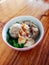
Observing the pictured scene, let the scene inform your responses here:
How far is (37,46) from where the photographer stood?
0.77 metres

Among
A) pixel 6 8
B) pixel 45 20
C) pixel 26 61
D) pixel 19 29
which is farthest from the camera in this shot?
pixel 6 8

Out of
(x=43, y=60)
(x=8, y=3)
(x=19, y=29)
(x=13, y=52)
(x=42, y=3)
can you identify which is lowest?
(x=43, y=60)

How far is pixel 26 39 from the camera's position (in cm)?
77

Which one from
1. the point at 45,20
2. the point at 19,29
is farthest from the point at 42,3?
the point at 19,29

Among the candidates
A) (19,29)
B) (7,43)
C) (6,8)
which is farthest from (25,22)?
(6,8)

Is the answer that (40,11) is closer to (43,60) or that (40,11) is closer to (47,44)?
(47,44)

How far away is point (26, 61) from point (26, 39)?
137 millimetres

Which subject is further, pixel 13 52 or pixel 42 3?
pixel 42 3

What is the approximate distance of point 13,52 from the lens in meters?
0.75

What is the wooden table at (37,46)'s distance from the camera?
70 centimetres

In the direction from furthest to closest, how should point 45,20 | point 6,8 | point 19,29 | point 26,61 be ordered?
point 6,8
point 45,20
point 19,29
point 26,61

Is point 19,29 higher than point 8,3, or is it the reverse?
point 8,3

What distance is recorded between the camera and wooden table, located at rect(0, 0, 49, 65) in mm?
704

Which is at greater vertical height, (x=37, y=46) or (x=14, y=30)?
(x=14, y=30)
